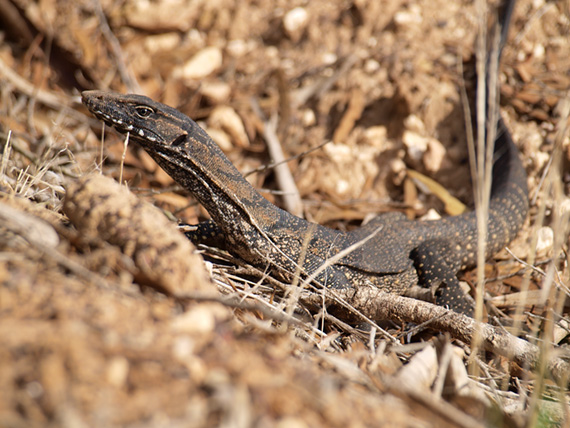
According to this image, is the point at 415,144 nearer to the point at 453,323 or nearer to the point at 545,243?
the point at 545,243

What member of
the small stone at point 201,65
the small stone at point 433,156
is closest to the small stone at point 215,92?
the small stone at point 201,65

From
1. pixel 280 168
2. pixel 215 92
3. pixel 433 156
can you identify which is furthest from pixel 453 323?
pixel 215 92

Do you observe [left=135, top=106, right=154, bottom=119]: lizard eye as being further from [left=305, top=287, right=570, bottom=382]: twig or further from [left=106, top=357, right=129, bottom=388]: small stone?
[left=106, top=357, right=129, bottom=388]: small stone

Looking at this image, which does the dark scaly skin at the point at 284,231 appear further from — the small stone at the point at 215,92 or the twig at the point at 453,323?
the small stone at the point at 215,92

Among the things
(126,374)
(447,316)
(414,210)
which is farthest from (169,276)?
(414,210)

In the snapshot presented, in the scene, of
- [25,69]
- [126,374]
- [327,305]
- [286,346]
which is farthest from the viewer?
[25,69]

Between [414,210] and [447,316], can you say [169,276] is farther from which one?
[414,210]
